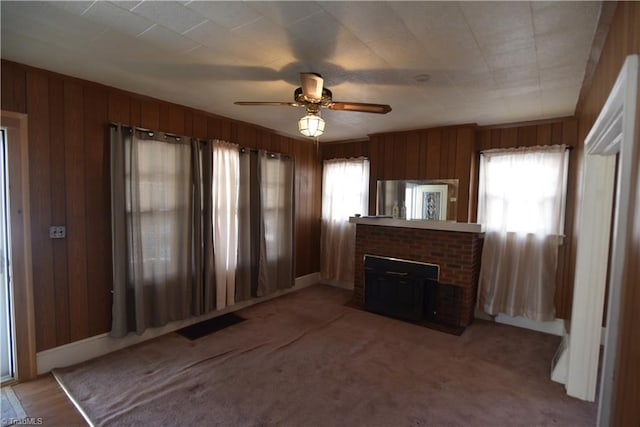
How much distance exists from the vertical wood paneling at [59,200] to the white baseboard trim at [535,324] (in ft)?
15.2

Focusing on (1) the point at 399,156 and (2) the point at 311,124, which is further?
(1) the point at 399,156

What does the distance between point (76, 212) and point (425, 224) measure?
3673 millimetres

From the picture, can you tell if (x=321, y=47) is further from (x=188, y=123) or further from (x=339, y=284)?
(x=339, y=284)

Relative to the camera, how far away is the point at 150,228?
3100 millimetres

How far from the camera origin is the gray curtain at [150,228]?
9.41 ft

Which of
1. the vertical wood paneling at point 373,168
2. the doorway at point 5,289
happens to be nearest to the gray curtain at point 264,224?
the vertical wood paneling at point 373,168

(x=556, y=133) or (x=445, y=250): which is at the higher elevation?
(x=556, y=133)

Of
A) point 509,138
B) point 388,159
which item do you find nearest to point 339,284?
point 388,159

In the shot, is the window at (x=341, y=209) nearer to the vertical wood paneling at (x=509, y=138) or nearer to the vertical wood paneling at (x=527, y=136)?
the vertical wood paneling at (x=509, y=138)

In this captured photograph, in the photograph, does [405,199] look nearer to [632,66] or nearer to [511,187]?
[511,187]

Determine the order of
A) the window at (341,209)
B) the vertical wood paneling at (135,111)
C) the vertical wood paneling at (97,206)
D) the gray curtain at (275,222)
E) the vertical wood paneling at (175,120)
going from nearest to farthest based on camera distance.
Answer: the vertical wood paneling at (97,206) → the vertical wood paneling at (135,111) → the vertical wood paneling at (175,120) → the gray curtain at (275,222) → the window at (341,209)

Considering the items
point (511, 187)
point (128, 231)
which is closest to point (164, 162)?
point (128, 231)

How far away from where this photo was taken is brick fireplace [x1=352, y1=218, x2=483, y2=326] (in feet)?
12.0

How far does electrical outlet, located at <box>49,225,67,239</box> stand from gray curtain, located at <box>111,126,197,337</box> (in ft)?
1.21
